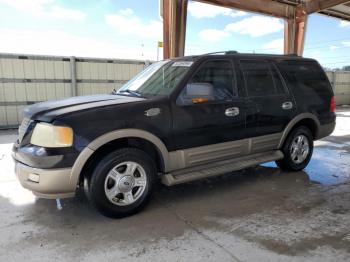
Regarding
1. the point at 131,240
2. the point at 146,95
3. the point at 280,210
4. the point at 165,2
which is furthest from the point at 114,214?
the point at 165,2

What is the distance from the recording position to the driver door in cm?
362

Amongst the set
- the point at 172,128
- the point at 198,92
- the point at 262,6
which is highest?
the point at 262,6

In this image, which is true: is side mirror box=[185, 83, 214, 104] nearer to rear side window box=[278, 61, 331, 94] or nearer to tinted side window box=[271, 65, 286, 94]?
tinted side window box=[271, 65, 286, 94]

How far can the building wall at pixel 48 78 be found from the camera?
9.16 metres

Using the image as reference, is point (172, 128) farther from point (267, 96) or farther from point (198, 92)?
point (267, 96)

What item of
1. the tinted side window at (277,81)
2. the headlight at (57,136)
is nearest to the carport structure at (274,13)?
the tinted side window at (277,81)

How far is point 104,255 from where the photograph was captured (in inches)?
104

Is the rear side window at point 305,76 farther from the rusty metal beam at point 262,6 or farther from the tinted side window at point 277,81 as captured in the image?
the rusty metal beam at point 262,6

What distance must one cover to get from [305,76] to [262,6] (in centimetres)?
766

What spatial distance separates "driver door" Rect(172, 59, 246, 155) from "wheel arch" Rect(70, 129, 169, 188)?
24 centimetres

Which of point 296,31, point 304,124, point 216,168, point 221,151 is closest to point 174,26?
point 304,124

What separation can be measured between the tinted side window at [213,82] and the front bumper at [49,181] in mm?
1533

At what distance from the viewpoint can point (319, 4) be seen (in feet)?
38.7

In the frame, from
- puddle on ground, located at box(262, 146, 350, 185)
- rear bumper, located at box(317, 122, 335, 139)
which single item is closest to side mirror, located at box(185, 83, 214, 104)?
puddle on ground, located at box(262, 146, 350, 185)
